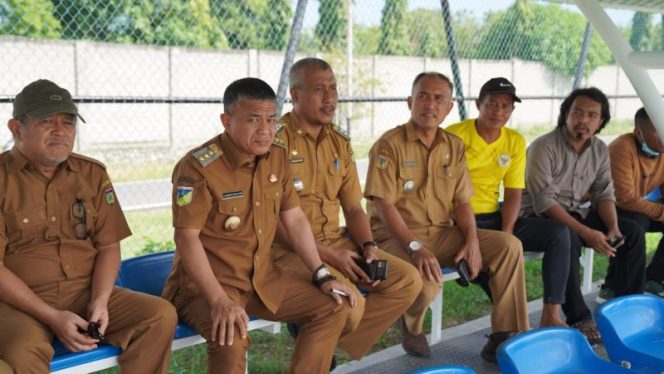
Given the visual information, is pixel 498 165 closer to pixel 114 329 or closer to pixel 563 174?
pixel 563 174

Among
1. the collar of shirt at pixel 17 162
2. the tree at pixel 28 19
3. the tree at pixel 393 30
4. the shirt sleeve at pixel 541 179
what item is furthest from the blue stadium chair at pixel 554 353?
the tree at pixel 393 30

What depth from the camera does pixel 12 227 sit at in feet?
8.63

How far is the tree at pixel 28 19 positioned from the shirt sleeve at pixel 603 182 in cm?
739

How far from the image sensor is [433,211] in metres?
3.98

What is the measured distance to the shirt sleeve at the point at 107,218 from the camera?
2.81 metres

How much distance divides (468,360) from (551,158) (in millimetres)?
1388

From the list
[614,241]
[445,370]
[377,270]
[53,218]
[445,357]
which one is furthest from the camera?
[614,241]

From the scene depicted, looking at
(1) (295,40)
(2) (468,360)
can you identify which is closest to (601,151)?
(2) (468,360)

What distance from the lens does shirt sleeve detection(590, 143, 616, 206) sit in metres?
4.58

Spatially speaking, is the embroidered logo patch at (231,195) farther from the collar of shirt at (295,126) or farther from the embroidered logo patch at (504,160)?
the embroidered logo patch at (504,160)

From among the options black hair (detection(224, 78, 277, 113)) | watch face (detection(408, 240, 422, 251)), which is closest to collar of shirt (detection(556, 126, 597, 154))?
watch face (detection(408, 240, 422, 251))

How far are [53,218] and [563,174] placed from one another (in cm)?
305

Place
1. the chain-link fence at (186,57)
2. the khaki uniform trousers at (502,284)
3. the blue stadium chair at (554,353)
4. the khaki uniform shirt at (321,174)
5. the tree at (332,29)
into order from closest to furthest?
the blue stadium chair at (554,353)
the khaki uniform shirt at (321,174)
the khaki uniform trousers at (502,284)
the chain-link fence at (186,57)
the tree at (332,29)

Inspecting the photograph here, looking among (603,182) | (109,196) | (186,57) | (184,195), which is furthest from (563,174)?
(186,57)
